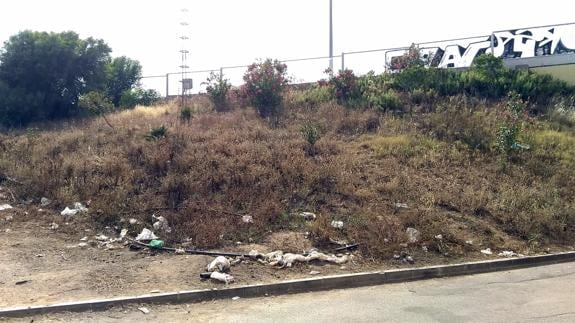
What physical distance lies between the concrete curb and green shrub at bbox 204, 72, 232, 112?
1147 cm

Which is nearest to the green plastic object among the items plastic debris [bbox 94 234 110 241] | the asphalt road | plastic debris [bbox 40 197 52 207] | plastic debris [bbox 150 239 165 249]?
plastic debris [bbox 150 239 165 249]

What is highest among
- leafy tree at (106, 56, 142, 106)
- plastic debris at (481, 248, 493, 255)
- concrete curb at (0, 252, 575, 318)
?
leafy tree at (106, 56, 142, 106)

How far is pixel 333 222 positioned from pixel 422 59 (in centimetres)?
1032

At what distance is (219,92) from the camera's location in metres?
17.7

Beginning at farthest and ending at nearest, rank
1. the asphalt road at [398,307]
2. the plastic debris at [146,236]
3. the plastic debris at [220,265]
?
1. the plastic debris at [146,236]
2. the plastic debris at [220,265]
3. the asphalt road at [398,307]

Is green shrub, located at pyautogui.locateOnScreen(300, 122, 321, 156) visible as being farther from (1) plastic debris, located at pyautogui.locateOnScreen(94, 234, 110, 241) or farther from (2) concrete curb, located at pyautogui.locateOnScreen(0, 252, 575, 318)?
(1) plastic debris, located at pyautogui.locateOnScreen(94, 234, 110, 241)

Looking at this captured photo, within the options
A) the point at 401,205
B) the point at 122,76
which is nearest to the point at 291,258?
the point at 401,205

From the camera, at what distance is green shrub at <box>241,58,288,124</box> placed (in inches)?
631

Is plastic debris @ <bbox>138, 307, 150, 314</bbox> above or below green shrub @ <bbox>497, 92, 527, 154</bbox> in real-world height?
below

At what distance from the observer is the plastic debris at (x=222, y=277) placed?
676 centimetres

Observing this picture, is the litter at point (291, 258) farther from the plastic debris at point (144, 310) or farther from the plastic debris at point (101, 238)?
the plastic debris at point (101, 238)

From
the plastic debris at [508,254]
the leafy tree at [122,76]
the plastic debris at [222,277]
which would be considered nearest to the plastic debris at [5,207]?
the plastic debris at [222,277]

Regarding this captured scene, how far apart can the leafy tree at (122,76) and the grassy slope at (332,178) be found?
8.36 meters

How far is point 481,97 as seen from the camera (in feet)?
50.9
